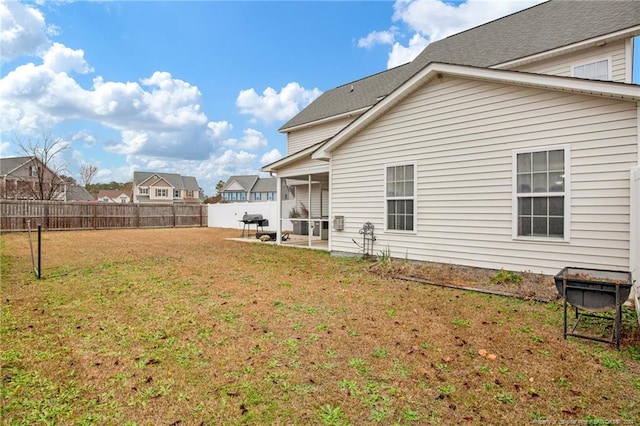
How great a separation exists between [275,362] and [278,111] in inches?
922

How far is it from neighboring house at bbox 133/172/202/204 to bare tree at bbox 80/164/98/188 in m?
6.86

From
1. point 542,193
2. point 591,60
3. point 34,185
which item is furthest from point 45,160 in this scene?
point 591,60

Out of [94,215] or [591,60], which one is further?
[94,215]

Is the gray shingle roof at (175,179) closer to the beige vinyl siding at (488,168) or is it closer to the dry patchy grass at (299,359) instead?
the dry patchy grass at (299,359)

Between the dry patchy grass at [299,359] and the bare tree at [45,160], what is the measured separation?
28.8 m

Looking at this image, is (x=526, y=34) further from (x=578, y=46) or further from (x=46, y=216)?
(x=46, y=216)

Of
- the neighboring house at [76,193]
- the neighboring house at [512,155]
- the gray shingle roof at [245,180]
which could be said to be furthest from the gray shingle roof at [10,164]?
the neighboring house at [512,155]

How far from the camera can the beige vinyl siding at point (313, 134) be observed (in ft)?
48.1

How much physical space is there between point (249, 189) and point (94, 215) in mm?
34736

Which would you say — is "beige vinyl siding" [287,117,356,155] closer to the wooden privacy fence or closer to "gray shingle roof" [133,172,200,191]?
the wooden privacy fence

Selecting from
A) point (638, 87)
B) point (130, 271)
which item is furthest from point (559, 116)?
point (130, 271)

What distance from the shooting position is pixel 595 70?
806 centimetres

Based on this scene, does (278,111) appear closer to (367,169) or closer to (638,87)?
(367,169)

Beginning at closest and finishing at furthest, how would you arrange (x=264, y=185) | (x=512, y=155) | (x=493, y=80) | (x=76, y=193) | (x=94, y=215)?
1. (x=512, y=155)
2. (x=493, y=80)
3. (x=94, y=215)
4. (x=76, y=193)
5. (x=264, y=185)
